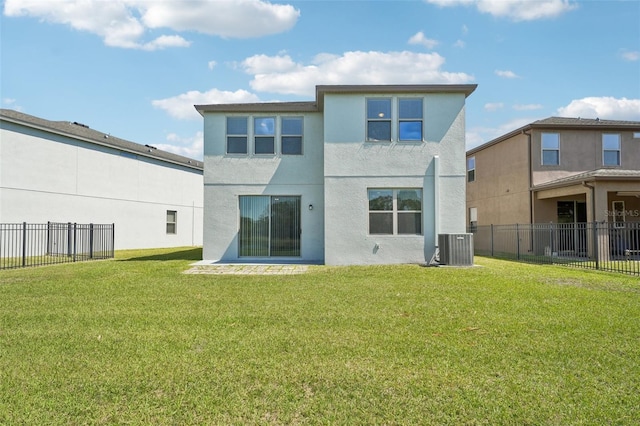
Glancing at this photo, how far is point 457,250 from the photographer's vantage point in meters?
12.5

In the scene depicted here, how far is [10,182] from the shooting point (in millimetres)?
16719

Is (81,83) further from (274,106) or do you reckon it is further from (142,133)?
(142,133)

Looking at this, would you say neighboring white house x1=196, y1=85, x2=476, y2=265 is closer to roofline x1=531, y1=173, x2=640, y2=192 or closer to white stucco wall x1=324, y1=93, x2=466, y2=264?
white stucco wall x1=324, y1=93, x2=466, y2=264

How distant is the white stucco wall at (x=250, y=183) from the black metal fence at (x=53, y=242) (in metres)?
6.12

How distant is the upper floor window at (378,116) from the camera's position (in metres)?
13.4

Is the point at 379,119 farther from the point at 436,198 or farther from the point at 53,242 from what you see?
the point at 53,242

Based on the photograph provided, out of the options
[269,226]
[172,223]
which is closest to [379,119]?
[269,226]

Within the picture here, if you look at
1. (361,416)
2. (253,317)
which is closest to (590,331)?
(361,416)

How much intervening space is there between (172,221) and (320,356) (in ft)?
77.7

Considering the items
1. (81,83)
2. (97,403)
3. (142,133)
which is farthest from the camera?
(142,133)

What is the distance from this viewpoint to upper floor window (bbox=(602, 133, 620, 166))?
1862 centimetres

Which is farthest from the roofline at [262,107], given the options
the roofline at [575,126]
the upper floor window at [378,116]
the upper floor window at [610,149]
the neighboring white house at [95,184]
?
the upper floor window at [610,149]

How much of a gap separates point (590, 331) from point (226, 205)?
11653 millimetres

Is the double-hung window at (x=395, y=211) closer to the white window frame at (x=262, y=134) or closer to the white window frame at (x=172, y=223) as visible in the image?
the white window frame at (x=262, y=134)
